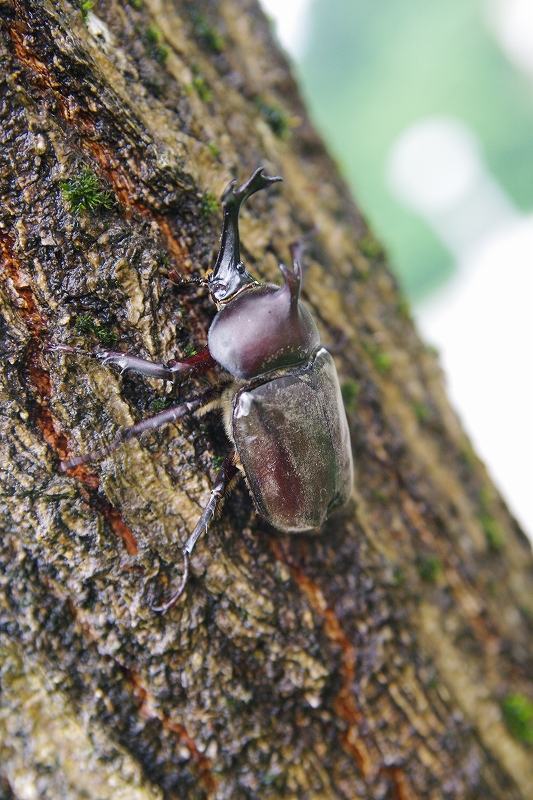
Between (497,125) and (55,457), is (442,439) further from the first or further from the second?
(497,125)

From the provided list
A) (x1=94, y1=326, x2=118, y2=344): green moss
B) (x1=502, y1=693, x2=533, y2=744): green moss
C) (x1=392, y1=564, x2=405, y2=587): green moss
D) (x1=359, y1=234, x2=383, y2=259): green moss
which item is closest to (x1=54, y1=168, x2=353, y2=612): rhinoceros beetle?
(x1=94, y1=326, x2=118, y2=344): green moss

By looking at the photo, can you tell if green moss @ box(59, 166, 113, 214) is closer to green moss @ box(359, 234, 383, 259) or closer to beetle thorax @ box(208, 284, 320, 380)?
beetle thorax @ box(208, 284, 320, 380)

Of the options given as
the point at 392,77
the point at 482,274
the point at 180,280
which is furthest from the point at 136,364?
the point at 392,77

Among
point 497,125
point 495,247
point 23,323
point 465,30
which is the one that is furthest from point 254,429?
point 465,30

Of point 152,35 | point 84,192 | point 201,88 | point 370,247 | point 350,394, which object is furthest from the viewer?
point 370,247

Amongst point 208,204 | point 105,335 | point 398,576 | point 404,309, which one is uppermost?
point 208,204

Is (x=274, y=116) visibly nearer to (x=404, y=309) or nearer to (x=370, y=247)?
(x=370, y=247)
